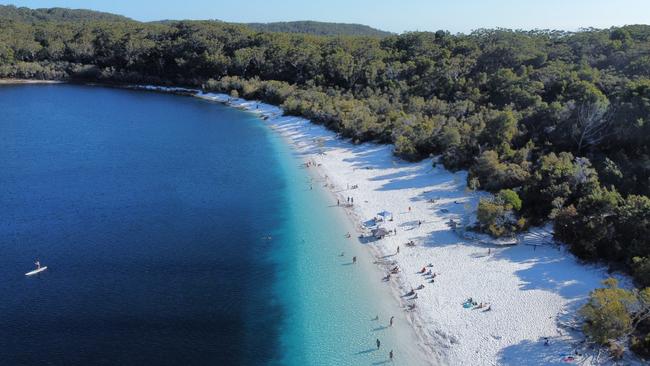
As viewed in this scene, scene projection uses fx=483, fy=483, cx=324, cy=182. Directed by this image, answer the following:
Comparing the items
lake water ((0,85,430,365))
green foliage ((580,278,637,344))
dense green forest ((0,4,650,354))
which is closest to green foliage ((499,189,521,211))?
dense green forest ((0,4,650,354))

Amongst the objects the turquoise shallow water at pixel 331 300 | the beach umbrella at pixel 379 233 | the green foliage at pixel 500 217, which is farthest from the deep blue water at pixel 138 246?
the green foliage at pixel 500 217

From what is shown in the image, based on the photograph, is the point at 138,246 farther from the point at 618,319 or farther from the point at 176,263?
the point at 618,319

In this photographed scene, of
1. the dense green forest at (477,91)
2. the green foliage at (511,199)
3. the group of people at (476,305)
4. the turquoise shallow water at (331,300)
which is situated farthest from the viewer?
the green foliage at (511,199)

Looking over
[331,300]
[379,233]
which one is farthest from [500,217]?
[331,300]

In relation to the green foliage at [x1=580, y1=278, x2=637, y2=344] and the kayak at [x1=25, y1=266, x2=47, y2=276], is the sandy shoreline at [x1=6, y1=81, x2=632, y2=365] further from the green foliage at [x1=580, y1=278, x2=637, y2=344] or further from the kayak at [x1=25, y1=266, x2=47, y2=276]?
the kayak at [x1=25, y1=266, x2=47, y2=276]

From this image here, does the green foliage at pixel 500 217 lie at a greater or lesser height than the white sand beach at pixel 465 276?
greater

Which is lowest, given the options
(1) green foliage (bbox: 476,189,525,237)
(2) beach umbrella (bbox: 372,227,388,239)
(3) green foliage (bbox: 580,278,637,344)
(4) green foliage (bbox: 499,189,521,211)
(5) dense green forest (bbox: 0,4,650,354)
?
(2) beach umbrella (bbox: 372,227,388,239)

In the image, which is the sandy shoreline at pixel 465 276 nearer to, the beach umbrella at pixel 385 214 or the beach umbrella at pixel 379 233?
the beach umbrella at pixel 379 233
